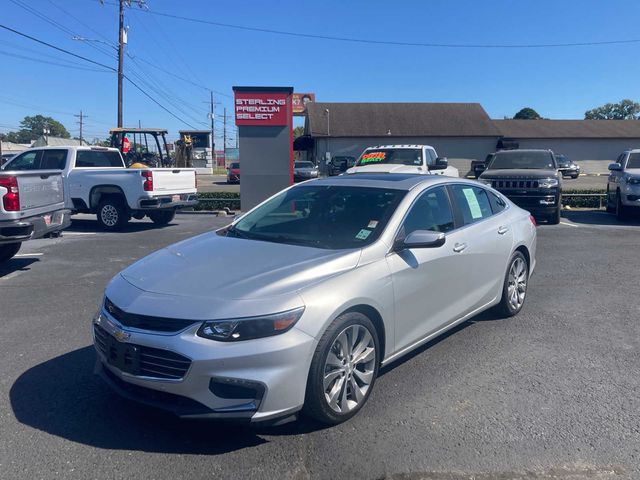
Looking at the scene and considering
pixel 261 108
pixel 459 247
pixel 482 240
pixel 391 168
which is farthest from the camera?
pixel 261 108

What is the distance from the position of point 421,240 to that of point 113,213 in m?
10.9

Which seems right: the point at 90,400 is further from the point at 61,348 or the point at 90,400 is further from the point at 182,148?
the point at 182,148

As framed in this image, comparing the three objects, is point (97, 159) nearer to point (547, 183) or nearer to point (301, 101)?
point (547, 183)

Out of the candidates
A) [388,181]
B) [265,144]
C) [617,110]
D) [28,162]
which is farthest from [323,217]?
[617,110]

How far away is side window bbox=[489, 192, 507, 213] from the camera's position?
609 cm

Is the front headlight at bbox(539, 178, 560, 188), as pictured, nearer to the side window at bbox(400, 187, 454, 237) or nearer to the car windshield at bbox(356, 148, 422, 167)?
the car windshield at bbox(356, 148, 422, 167)

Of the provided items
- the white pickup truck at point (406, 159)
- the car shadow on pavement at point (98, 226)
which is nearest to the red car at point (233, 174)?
the white pickup truck at point (406, 159)

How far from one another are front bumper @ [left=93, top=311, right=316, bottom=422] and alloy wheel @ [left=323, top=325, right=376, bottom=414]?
307mm

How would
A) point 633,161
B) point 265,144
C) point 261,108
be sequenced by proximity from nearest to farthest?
1. point 633,161
2. point 261,108
3. point 265,144

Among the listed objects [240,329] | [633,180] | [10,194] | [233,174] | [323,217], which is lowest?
[240,329]

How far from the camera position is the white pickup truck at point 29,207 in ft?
25.6

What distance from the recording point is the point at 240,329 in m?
3.42

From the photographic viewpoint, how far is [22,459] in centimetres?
344

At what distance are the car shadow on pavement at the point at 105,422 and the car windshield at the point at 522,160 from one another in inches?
514
